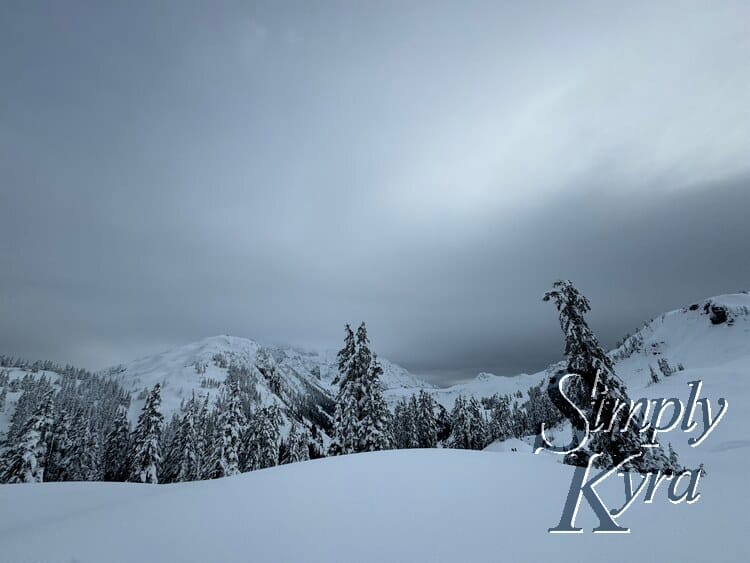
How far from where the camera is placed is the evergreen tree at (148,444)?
37719 millimetres

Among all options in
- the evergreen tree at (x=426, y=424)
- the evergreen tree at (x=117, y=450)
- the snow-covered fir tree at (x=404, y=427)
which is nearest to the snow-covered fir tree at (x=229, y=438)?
the evergreen tree at (x=117, y=450)

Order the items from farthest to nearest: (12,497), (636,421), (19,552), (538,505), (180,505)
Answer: (636,421)
(12,497)
(180,505)
(538,505)
(19,552)

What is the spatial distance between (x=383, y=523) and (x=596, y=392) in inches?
568

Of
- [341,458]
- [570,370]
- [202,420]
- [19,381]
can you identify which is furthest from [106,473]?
[19,381]

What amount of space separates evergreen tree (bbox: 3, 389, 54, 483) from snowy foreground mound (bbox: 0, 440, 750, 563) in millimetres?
38583

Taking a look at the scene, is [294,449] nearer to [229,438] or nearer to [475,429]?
[229,438]

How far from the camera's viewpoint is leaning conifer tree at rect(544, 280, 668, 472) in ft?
44.7

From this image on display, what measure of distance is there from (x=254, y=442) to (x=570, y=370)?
36.0 m

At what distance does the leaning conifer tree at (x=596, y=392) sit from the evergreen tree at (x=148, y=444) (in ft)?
137

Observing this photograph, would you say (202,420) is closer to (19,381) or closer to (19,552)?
(19,552)

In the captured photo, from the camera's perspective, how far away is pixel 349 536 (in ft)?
13.9

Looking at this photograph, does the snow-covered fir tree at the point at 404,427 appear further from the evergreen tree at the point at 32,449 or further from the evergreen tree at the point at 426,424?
the evergreen tree at the point at 32,449

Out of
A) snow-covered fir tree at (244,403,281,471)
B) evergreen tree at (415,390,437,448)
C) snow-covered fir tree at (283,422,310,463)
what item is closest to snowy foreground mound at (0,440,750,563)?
snow-covered fir tree at (244,403,281,471)

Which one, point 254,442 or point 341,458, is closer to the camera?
point 341,458
